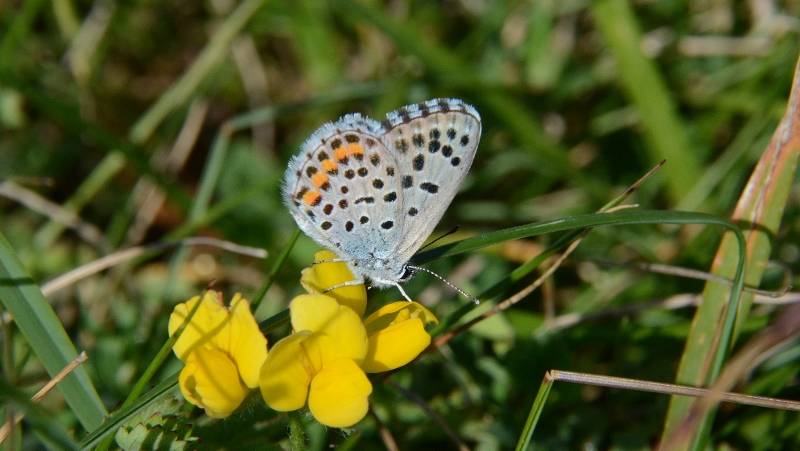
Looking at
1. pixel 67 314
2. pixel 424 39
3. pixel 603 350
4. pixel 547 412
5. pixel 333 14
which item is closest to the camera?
pixel 547 412

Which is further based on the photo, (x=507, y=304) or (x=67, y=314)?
(x=67, y=314)

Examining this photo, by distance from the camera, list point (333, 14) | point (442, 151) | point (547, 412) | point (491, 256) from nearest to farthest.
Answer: point (442, 151) < point (547, 412) < point (491, 256) < point (333, 14)

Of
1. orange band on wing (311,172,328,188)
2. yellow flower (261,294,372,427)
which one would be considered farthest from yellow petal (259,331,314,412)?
orange band on wing (311,172,328,188)

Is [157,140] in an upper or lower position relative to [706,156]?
lower

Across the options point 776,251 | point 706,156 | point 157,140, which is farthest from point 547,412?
point 157,140

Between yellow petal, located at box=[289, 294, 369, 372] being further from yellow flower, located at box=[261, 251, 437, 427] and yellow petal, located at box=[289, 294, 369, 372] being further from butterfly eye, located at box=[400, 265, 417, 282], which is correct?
butterfly eye, located at box=[400, 265, 417, 282]

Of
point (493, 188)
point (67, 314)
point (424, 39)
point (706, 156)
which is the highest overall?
point (706, 156)

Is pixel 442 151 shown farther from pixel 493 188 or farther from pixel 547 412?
pixel 493 188
